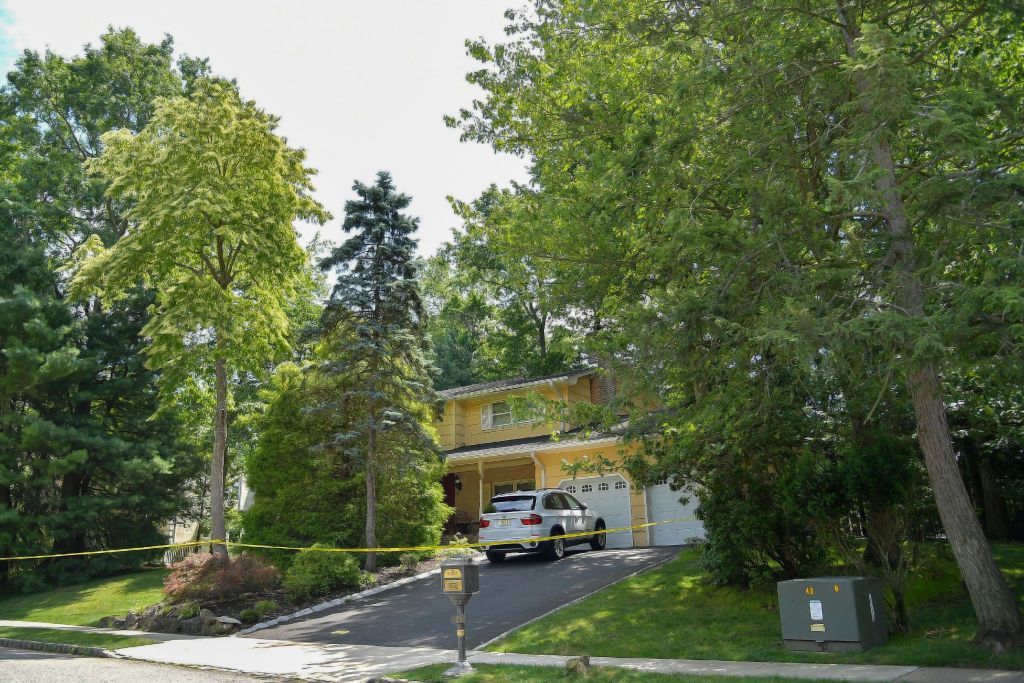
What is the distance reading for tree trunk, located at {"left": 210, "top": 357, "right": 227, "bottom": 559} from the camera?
1836 cm

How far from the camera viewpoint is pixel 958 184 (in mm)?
8383

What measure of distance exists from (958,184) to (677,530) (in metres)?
15.8

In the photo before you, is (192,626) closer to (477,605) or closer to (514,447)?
(477,605)

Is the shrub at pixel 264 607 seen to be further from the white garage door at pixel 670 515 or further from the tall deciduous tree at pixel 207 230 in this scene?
the white garage door at pixel 670 515

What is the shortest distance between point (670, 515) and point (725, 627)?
11.7 metres

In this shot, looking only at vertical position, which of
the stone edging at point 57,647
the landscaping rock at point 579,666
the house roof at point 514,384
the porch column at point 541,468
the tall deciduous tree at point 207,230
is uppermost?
the tall deciduous tree at point 207,230

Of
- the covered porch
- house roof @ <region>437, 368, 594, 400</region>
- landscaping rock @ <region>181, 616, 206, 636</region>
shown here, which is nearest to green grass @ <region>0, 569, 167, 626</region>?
landscaping rock @ <region>181, 616, 206, 636</region>

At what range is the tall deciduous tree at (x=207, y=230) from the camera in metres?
18.5

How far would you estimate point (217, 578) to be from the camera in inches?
633

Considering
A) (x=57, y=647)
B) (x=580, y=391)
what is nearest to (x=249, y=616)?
(x=57, y=647)

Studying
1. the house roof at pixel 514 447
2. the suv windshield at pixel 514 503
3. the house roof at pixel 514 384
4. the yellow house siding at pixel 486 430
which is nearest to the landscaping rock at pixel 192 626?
the suv windshield at pixel 514 503

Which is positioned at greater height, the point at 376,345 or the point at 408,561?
the point at 376,345

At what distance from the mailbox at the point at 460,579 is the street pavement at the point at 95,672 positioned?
9.08 ft

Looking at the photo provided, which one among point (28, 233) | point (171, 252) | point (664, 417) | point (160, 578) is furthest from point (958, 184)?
point (28, 233)
